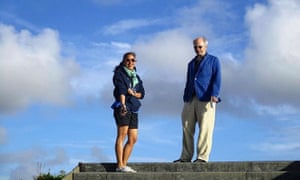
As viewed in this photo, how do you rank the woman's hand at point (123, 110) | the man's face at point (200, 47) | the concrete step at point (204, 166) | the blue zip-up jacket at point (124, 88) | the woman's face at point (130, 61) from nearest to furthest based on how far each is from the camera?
1. the woman's hand at point (123, 110)
2. the blue zip-up jacket at point (124, 88)
3. the woman's face at point (130, 61)
4. the concrete step at point (204, 166)
5. the man's face at point (200, 47)

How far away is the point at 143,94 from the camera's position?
31.7 feet

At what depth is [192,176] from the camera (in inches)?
338

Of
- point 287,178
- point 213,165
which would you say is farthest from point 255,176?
point 213,165

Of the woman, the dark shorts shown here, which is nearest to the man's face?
the woman

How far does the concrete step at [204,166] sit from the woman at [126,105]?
19.2 inches

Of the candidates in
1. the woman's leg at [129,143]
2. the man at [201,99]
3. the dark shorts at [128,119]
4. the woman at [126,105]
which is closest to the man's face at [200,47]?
the man at [201,99]

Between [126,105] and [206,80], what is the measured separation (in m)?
1.54

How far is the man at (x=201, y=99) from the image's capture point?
390 inches

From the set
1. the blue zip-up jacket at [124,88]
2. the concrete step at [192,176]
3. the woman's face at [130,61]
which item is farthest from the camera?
the woman's face at [130,61]

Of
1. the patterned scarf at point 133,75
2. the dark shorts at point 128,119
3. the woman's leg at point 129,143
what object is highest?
the patterned scarf at point 133,75

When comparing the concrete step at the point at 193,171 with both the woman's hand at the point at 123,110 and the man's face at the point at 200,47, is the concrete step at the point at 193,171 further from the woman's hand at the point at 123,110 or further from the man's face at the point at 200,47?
the man's face at the point at 200,47

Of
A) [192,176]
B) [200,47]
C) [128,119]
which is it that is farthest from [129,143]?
[200,47]

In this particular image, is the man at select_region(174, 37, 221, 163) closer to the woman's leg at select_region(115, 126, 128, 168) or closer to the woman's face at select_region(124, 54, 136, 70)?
the woman's face at select_region(124, 54, 136, 70)

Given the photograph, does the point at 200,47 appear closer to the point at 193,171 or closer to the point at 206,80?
the point at 206,80
